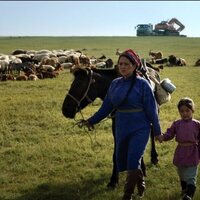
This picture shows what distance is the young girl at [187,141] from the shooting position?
19.5 feet

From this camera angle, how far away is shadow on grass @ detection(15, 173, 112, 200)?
6714mm

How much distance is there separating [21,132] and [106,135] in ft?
6.98

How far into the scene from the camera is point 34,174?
26.0 feet

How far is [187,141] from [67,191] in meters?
2.12

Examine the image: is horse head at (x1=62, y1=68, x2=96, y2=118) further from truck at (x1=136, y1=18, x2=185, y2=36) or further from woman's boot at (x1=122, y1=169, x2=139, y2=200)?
truck at (x1=136, y1=18, x2=185, y2=36)

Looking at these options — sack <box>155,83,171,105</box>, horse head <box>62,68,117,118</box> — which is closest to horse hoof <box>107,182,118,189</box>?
horse head <box>62,68,117,118</box>

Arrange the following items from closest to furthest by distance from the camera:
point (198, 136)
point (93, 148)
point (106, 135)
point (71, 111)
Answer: point (198, 136)
point (71, 111)
point (93, 148)
point (106, 135)

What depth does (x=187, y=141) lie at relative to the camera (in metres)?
5.98

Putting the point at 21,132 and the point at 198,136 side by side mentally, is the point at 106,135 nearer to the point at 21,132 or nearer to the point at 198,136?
the point at 21,132

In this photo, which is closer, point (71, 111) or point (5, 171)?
point (71, 111)

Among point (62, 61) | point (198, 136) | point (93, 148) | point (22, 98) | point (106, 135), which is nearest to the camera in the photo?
point (198, 136)

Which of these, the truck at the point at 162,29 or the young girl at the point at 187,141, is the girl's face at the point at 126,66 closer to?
the young girl at the point at 187,141

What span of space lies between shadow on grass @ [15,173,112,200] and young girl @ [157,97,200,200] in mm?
1450

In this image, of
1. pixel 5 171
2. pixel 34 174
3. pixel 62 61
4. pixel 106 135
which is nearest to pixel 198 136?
pixel 34 174
